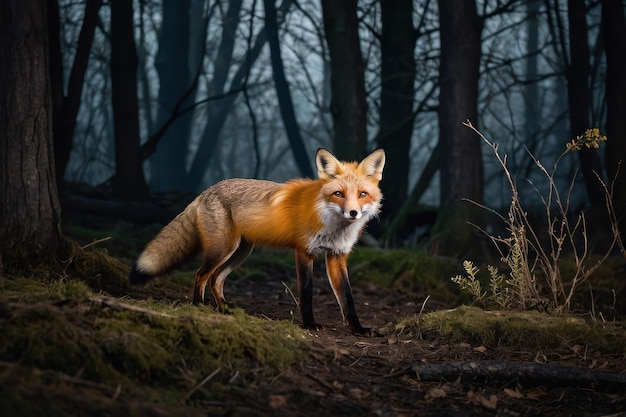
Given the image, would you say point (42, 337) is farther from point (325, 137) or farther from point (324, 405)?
point (325, 137)

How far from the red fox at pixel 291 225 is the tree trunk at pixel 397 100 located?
697cm

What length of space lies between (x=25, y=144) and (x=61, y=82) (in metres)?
2.55

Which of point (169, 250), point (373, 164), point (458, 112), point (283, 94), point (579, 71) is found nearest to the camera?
point (373, 164)

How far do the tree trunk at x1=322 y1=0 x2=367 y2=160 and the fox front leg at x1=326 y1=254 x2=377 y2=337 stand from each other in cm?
568

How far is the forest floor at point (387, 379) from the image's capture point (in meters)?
2.75

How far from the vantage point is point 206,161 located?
20516 mm

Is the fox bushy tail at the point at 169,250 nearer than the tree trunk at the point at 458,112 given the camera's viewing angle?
Yes

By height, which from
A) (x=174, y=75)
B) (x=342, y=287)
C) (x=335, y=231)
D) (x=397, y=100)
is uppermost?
(x=174, y=75)

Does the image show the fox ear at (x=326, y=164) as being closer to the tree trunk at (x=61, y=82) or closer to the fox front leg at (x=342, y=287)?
the fox front leg at (x=342, y=287)

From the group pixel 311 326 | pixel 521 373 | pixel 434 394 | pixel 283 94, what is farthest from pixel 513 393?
pixel 283 94

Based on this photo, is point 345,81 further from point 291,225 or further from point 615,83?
point 291,225

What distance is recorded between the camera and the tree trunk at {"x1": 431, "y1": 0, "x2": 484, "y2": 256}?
8859 mm

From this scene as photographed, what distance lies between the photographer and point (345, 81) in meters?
10.6

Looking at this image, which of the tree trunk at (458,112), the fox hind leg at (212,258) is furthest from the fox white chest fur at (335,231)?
the tree trunk at (458,112)
